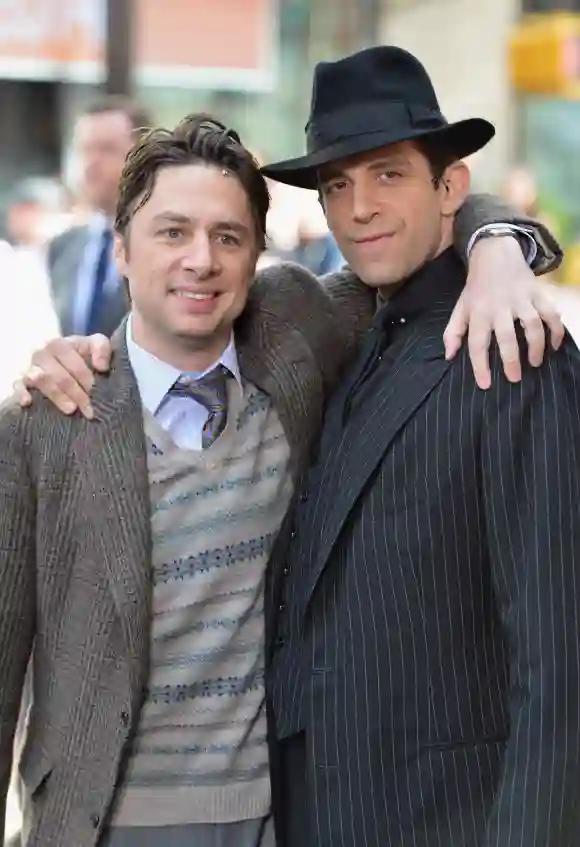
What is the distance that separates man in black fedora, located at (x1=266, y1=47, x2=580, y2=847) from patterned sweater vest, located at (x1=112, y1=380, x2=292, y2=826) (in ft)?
0.12

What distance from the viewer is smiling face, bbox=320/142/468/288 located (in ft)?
5.28

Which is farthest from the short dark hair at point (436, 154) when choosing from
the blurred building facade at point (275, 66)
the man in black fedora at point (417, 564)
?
the blurred building facade at point (275, 66)

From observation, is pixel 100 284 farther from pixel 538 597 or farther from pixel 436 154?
pixel 538 597

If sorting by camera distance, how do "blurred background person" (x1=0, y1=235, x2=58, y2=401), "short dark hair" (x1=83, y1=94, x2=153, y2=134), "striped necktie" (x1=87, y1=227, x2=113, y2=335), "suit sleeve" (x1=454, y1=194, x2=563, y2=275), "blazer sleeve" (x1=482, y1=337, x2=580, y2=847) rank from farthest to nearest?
"blurred background person" (x1=0, y1=235, x2=58, y2=401) → "short dark hair" (x1=83, y1=94, x2=153, y2=134) → "striped necktie" (x1=87, y1=227, x2=113, y2=335) → "suit sleeve" (x1=454, y1=194, x2=563, y2=275) → "blazer sleeve" (x1=482, y1=337, x2=580, y2=847)

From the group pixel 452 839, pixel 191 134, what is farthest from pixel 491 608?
pixel 191 134

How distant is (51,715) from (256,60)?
5819 mm

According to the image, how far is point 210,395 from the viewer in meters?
1.64

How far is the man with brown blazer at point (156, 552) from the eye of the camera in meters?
1.51

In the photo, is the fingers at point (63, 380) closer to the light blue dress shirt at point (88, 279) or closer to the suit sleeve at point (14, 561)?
the suit sleeve at point (14, 561)

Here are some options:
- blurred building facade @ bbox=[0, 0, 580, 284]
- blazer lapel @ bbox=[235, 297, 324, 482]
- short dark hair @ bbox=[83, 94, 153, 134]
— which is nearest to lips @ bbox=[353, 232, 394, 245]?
blazer lapel @ bbox=[235, 297, 324, 482]

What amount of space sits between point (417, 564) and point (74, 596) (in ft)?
1.48

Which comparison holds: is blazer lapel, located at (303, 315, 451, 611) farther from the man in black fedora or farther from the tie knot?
the tie knot

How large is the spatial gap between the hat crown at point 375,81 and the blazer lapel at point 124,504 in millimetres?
527

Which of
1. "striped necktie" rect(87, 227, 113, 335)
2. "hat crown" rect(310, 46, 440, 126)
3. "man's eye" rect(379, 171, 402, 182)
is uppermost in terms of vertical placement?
"striped necktie" rect(87, 227, 113, 335)
